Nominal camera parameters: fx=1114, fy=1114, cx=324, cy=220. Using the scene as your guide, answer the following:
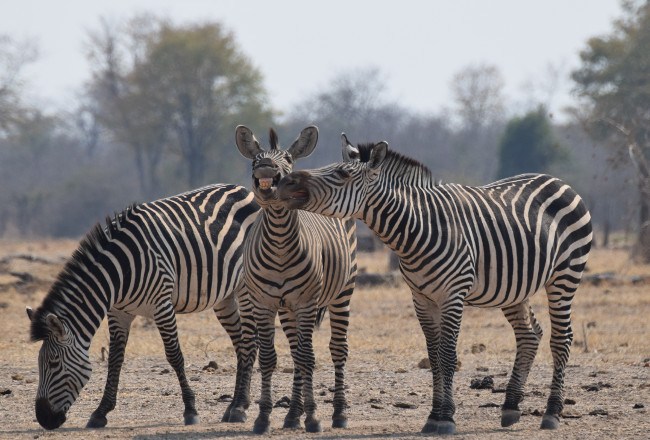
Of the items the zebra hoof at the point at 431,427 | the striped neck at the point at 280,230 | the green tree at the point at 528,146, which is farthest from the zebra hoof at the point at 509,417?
the green tree at the point at 528,146

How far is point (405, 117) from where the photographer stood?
71.7 m

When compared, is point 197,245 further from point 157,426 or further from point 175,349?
point 157,426

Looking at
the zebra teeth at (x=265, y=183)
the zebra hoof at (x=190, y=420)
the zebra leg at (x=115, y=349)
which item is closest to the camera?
the zebra teeth at (x=265, y=183)

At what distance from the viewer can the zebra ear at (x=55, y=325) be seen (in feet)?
21.7

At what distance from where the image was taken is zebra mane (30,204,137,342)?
22.0 feet

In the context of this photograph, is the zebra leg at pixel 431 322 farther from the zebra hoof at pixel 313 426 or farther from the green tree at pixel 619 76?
the green tree at pixel 619 76

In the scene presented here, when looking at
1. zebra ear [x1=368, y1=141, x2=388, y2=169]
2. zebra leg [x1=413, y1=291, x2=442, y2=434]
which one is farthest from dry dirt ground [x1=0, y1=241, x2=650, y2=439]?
zebra ear [x1=368, y1=141, x2=388, y2=169]

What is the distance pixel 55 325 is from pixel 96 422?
937mm

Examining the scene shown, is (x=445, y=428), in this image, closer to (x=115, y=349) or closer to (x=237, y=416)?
(x=237, y=416)

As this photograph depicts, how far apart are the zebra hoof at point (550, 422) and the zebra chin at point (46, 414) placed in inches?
119

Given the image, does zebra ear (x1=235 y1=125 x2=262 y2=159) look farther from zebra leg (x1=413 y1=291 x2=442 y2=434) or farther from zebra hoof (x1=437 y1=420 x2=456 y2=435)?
zebra hoof (x1=437 y1=420 x2=456 y2=435)

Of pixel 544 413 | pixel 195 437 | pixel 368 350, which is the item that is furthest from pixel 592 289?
pixel 195 437

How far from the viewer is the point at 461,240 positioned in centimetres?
692

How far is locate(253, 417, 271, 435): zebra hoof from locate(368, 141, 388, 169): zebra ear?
1.69 meters
